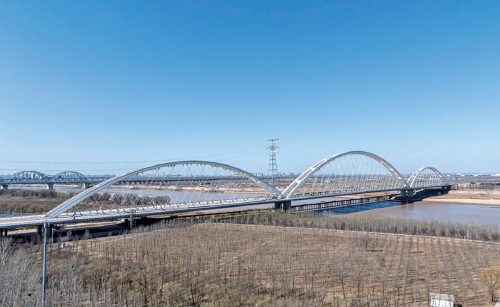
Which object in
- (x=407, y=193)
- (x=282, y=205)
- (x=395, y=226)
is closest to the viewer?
(x=395, y=226)

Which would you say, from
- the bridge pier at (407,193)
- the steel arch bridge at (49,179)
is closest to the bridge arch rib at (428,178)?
the bridge pier at (407,193)

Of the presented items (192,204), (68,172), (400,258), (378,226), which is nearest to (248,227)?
(192,204)

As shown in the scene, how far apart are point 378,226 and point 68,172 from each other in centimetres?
6937

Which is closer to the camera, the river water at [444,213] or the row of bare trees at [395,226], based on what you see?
the row of bare trees at [395,226]

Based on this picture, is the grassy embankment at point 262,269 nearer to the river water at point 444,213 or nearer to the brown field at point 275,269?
the brown field at point 275,269

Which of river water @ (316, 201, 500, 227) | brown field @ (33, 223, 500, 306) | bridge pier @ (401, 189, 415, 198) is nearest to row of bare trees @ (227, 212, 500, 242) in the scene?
brown field @ (33, 223, 500, 306)

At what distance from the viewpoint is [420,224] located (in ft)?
71.6

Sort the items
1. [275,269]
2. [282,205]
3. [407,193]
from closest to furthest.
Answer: [275,269]
[282,205]
[407,193]

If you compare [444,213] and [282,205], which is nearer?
[282,205]

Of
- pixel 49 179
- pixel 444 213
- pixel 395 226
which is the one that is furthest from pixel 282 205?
pixel 49 179

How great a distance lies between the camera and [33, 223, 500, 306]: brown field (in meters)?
9.48

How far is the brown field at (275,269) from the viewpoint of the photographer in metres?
9.48

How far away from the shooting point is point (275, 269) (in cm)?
1248

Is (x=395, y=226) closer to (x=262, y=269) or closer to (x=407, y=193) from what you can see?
(x=262, y=269)
